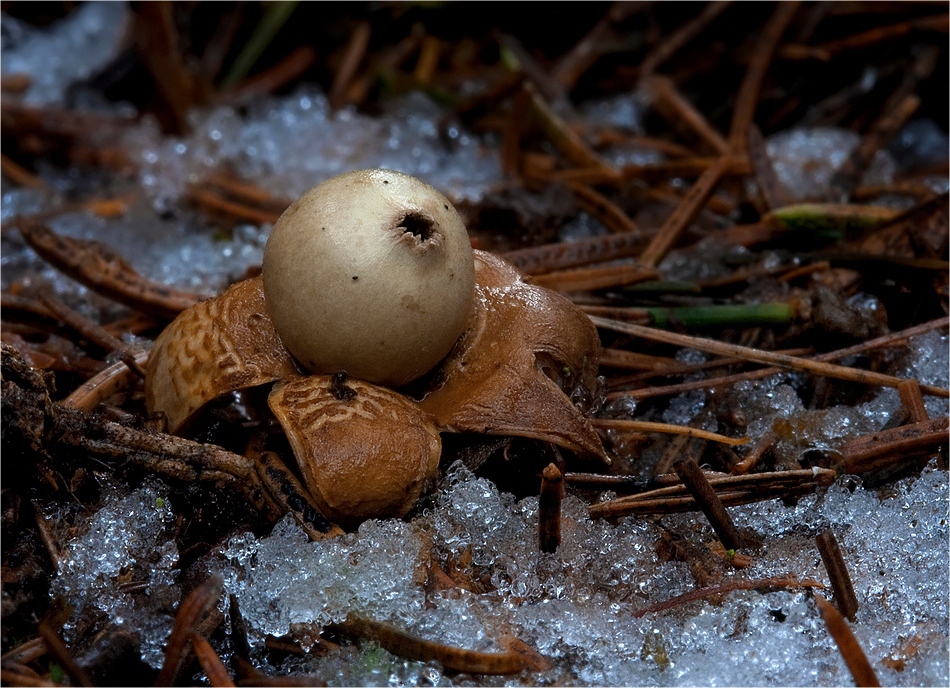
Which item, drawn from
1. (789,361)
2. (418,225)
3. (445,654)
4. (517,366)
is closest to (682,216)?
(789,361)

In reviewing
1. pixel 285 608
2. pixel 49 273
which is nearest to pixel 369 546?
pixel 285 608

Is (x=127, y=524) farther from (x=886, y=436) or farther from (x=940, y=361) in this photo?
(x=940, y=361)

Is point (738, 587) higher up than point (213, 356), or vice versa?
point (213, 356)

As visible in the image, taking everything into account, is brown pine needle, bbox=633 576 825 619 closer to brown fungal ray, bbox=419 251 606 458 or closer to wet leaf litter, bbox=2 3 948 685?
wet leaf litter, bbox=2 3 948 685

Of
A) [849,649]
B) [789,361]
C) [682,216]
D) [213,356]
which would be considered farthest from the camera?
[682,216]

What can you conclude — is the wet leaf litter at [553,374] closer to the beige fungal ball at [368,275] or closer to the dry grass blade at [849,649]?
the dry grass blade at [849,649]

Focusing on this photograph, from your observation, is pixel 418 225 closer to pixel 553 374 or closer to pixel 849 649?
pixel 553 374
